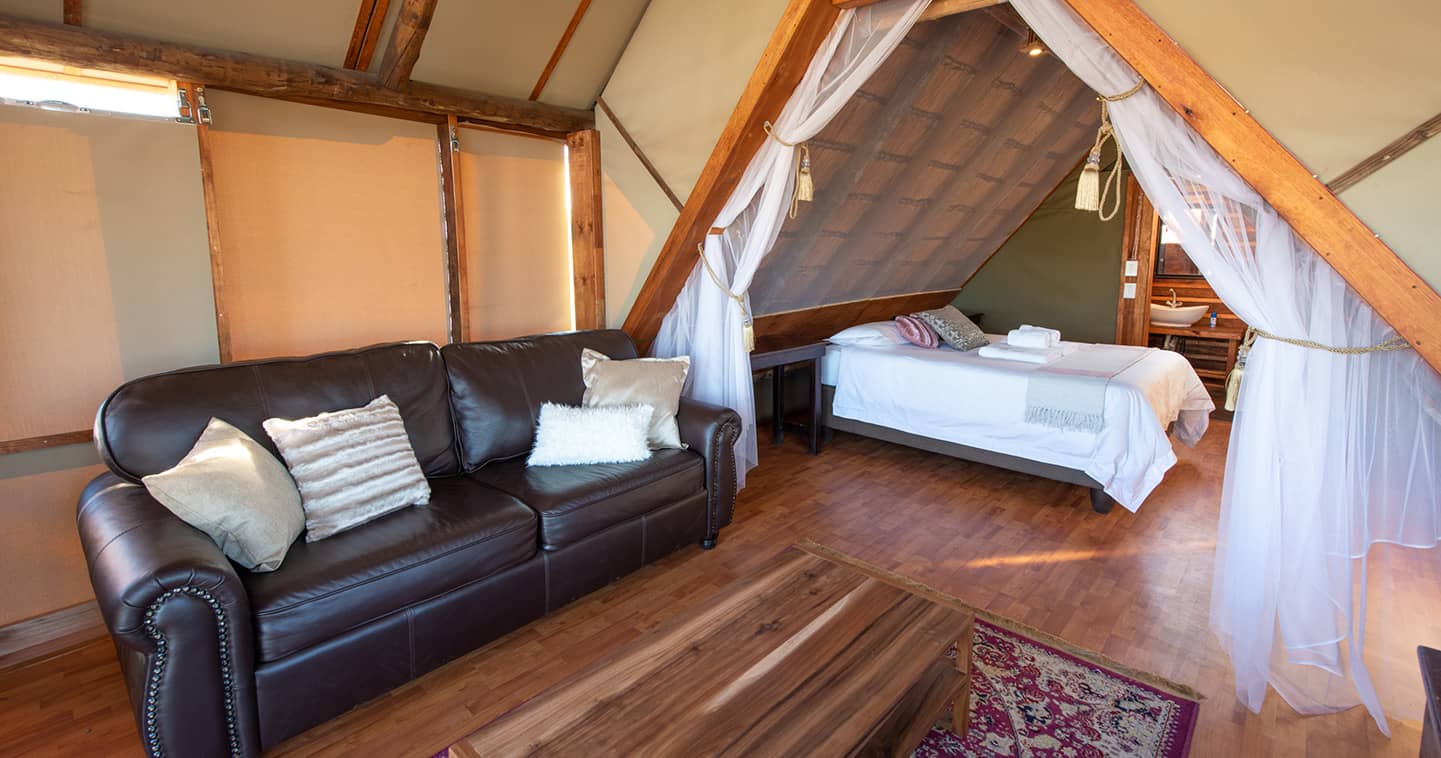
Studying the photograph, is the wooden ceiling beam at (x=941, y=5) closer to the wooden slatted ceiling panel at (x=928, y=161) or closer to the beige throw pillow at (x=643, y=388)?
the wooden slatted ceiling panel at (x=928, y=161)

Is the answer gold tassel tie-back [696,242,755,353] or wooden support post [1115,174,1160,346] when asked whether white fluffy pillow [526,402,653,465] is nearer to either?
gold tassel tie-back [696,242,755,353]

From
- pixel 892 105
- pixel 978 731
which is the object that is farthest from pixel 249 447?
pixel 892 105

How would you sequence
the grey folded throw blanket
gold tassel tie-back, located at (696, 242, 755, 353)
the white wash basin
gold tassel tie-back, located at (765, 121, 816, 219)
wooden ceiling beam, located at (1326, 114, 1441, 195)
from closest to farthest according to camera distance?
wooden ceiling beam, located at (1326, 114, 1441, 195)
gold tassel tie-back, located at (765, 121, 816, 219)
the grey folded throw blanket
gold tassel tie-back, located at (696, 242, 755, 353)
the white wash basin

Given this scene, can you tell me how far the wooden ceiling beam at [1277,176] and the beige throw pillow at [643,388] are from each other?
2059 mm

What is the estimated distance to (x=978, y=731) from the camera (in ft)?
6.47

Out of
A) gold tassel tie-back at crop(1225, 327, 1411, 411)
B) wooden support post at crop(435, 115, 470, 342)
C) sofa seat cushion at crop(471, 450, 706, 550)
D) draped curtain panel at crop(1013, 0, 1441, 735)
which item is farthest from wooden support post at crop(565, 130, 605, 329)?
gold tassel tie-back at crop(1225, 327, 1411, 411)

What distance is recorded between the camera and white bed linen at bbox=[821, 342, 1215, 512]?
3.34m

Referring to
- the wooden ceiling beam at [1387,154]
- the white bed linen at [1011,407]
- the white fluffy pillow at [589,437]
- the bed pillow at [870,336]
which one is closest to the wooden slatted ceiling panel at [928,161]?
the bed pillow at [870,336]

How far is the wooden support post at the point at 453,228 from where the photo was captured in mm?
3340

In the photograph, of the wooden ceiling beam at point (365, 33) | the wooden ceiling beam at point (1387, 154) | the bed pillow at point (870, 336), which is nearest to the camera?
the wooden ceiling beam at point (1387, 154)

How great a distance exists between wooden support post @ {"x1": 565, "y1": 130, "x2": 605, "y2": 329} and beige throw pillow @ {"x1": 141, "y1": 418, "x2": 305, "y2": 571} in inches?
82.1

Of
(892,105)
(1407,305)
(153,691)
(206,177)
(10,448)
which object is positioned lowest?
(153,691)

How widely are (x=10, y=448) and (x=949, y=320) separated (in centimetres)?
460

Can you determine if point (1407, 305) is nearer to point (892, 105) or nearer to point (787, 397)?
point (892, 105)
